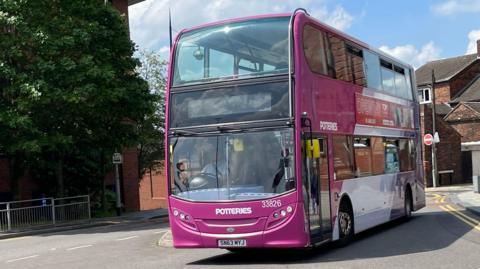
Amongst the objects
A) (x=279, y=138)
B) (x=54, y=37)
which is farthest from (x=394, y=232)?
(x=54, y=37)

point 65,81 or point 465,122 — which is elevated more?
point 65,81

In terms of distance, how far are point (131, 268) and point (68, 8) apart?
16.5 meters

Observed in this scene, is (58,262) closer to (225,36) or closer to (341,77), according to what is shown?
(225,36)

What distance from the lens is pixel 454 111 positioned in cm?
5288

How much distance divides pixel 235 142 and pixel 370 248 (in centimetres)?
368

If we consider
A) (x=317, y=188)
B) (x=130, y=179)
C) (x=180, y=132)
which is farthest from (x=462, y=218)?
(x=130, y=179)

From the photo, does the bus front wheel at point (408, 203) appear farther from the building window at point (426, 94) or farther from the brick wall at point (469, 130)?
Result: the building window at point (426, 94)

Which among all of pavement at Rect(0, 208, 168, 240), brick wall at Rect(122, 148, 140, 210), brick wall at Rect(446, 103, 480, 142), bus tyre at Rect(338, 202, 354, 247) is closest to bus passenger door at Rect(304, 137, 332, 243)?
bus tyre at Rect(338, 202, 354, 247)

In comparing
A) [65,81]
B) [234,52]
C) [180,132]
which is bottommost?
[180,132]

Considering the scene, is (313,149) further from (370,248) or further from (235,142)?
(370,248)

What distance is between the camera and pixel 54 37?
23.7 m

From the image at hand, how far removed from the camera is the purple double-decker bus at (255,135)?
34.6 ft

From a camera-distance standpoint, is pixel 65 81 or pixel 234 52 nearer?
pixel 234 52

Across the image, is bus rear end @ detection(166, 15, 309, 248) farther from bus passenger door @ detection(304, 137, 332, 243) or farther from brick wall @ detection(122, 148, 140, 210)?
brick wall @ detection(122, 148, 140, 210)
